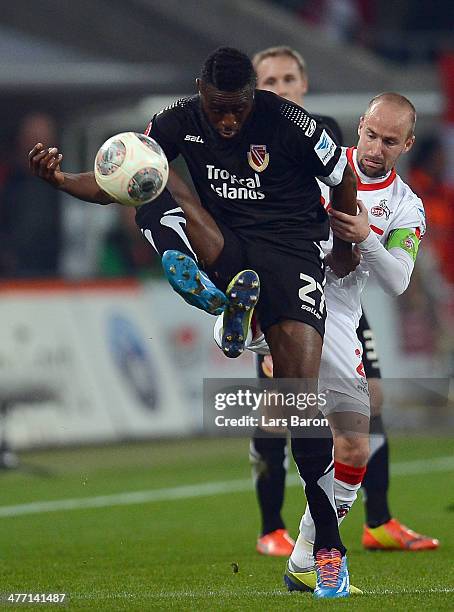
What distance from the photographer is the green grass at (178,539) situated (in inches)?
257

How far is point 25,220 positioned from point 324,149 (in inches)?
351

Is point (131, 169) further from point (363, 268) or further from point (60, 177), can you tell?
point (363, 268)

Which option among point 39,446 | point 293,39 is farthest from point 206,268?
point 293,39

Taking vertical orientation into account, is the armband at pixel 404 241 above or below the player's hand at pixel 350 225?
below

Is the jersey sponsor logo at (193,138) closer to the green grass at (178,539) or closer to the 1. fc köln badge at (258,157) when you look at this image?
the 1. fc köln badge at (258,157)

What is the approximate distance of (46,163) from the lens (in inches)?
254

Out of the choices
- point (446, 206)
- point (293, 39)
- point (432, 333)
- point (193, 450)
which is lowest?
point (193, 450)

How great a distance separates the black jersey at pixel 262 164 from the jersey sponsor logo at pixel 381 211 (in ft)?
1.41

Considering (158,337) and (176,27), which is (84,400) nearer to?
(158,337)

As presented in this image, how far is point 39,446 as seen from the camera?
13844mm

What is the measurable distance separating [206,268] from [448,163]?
1039cm

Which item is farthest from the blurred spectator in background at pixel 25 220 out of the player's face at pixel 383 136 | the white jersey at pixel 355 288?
the player's face at pixel 383 136

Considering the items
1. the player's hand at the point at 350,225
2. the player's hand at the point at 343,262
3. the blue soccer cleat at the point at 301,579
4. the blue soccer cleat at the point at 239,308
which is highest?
the player's hand at the point at 350,225

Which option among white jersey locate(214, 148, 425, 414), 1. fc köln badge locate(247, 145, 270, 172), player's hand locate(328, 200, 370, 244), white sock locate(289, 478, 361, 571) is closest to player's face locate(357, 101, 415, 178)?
white jersey locate(214, 148, 425, 414)
